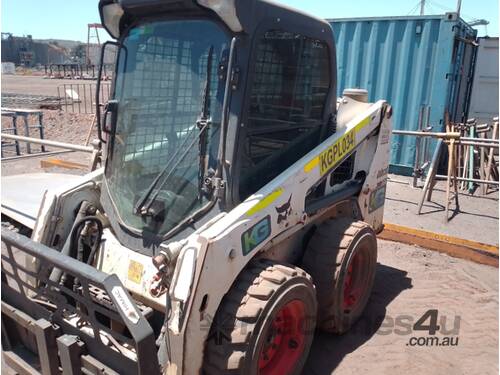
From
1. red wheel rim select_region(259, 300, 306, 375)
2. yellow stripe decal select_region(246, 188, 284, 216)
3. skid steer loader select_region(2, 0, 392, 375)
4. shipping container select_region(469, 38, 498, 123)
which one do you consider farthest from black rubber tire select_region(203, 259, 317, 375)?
shipping container select_region(469, 38, 498, 123)

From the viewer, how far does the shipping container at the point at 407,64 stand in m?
8.02

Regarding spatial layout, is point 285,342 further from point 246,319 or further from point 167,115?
point 167,115

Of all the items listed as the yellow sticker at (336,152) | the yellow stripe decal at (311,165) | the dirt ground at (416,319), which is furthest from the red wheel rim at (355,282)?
the yellow stripe decal at (311,165)

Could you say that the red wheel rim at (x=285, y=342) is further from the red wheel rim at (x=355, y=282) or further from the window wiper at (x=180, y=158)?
the window wiper at (x=180, y=158)

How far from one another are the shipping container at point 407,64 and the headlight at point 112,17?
6451mm

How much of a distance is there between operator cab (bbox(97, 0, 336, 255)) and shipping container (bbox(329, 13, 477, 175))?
218 inches

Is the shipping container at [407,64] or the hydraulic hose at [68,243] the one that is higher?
the shipping container at [407,64]

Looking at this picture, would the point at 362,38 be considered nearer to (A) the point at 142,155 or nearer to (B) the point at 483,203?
(B) the point at 483,203

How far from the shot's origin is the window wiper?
109 inches

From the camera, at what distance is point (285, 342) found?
297 cm

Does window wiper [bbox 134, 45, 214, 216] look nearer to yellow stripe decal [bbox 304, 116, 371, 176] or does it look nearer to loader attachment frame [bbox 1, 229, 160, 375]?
loader attachment frame [bbox 1, 229, 160, 375]

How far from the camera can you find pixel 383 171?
14.4 feet

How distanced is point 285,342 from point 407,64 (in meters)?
6.81

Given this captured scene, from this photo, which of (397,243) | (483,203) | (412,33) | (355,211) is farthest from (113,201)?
(412,33)
